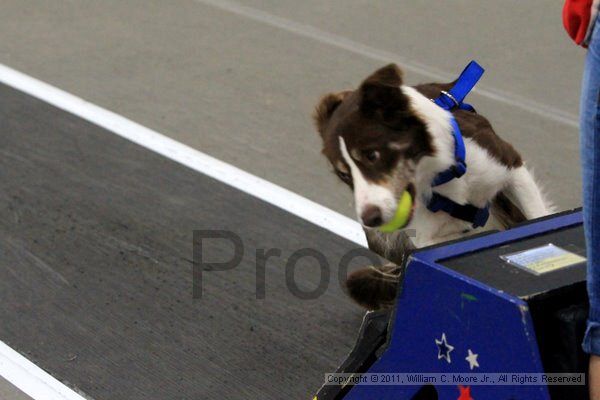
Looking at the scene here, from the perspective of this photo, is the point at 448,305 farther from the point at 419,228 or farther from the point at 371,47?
the point at 371,47

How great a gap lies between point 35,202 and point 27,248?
56 cm

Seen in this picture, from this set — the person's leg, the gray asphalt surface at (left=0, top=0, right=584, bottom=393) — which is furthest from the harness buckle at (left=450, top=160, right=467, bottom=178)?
the gray asphalt surface at (left=0, top=0, right=584, bottom=393)

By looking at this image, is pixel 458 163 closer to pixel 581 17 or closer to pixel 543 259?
pixel 543 259

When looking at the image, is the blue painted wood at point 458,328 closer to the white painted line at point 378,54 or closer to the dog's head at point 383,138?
the dog's head at point 383,138

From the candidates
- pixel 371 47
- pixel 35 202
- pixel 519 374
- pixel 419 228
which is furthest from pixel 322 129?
pixel 371 47

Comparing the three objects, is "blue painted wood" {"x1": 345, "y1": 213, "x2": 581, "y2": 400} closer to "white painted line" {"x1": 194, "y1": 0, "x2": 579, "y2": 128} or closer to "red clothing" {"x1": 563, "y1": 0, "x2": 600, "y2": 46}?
"red clothing" {"x1": 563, "y1": 0, "x2": 600, "y2": 46}

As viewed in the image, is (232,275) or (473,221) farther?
(232,275)

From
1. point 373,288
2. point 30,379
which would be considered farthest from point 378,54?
point 30,379

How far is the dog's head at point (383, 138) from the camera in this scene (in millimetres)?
3861

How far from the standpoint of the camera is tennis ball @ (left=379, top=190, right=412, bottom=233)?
3838 mm

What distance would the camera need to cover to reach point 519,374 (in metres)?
2.59

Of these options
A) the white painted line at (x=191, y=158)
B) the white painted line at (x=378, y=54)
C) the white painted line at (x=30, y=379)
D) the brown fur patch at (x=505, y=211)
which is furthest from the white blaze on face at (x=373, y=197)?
the white painted line at (x=378, y=54)

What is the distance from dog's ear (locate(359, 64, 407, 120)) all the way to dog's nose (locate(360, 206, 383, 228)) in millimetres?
363

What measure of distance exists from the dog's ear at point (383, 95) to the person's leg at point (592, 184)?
1567 mm
